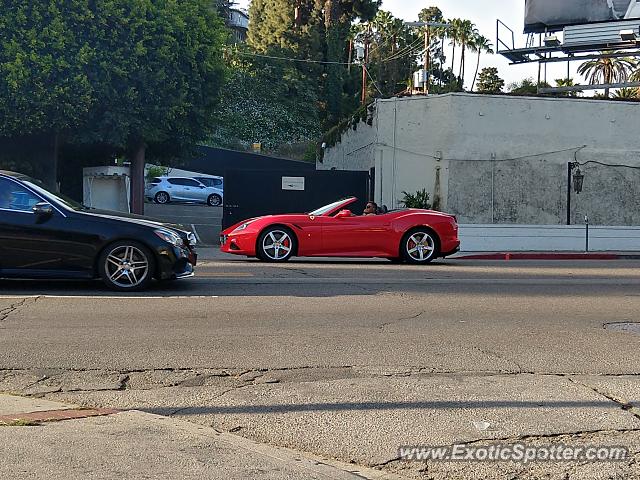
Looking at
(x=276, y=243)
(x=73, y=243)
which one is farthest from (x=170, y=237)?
(x=276, y=243)

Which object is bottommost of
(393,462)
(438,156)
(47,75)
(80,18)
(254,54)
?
(393,462)

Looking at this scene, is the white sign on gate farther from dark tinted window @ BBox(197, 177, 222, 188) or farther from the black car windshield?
dark tinted window @ BBox(197, 177, 222, 188)

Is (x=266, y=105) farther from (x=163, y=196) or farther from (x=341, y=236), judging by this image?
(x=341, y=236)

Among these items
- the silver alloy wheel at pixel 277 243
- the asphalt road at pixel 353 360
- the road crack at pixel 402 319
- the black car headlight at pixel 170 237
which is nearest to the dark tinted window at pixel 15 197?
the asphalt road at pixel 353 360

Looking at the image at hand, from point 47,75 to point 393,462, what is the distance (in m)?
21.8

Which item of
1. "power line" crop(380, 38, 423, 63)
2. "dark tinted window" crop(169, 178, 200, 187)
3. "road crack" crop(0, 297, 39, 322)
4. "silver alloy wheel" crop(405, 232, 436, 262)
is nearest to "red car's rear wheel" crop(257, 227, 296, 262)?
"silver alloy wheel" crop(405, 232, 436, 262)

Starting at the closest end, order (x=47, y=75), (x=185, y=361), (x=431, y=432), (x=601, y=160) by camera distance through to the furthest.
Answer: (x=431, y=432), (x=185, y=361), (x=47, y=75), (x=601, y=160)

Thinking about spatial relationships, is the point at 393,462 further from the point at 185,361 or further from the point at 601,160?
the point at 601,160

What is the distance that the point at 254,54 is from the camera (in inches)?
2205

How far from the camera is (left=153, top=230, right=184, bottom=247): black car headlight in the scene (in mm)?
11422

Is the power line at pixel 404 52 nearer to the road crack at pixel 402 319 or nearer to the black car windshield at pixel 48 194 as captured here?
the black car windshield at pixel 48 194

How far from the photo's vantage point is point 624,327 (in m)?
9.84

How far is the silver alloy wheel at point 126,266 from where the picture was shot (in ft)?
37.4

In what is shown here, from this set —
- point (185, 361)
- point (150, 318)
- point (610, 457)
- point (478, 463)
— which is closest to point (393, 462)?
point (478, 463)
